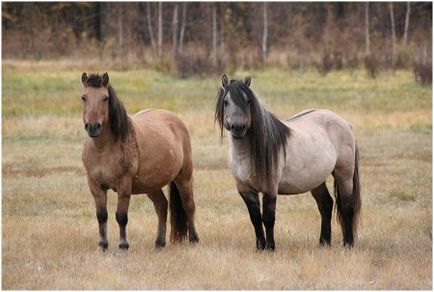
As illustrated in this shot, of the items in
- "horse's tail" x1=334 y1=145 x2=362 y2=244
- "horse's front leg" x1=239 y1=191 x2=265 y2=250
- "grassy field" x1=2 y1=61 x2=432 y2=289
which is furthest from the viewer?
"horse's tail" x1=334 y1=145 x2=362 y2=244

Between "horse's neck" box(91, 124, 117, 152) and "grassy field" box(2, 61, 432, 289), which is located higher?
"horse's neck" box(91, 124, 117, 152)

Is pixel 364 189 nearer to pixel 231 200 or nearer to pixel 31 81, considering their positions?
pixel 231 200

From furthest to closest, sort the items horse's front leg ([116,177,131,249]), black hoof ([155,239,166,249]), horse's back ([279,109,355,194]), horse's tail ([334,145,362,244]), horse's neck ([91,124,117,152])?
horse's tail ([334,145,362,244]) → black hoof ([155,239,166,249]) → horse's back ([279,109,355,194]) → horse's front leg ([116,177,131,249]) → horse's neck ([91,124,117,152])

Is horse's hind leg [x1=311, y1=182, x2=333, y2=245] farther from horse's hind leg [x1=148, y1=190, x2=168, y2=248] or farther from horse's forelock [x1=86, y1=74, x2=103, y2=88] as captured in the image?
horse's forelock [x1=86, y1=74, x2=103, y2=88]

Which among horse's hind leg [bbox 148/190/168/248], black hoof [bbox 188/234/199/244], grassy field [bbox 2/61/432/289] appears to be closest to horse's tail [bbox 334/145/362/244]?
grassy field [bbox 2/61/432/289]

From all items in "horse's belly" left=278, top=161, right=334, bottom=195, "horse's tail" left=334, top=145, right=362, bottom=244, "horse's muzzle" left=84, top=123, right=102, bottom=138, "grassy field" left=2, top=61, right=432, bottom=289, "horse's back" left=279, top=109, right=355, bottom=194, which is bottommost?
"grassy field" left=2, top=61, right=432, bottom=289

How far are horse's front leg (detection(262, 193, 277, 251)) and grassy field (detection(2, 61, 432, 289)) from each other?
0.15 metres

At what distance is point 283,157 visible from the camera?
295 inches

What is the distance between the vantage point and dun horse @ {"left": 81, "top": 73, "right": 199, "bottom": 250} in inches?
282

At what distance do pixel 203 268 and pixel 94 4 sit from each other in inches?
1520

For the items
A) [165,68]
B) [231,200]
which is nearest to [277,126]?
[231,200]

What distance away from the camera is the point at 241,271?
674 centimetres

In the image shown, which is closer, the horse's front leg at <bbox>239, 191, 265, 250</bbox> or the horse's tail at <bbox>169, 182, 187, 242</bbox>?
the horse's front leg at <bbox>239, 191, 265, 250</bbox>

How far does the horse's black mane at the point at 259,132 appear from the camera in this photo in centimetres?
717
